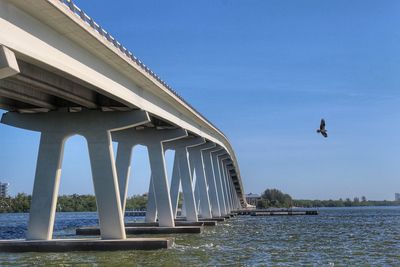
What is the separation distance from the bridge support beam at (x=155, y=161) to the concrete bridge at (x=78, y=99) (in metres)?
0.09

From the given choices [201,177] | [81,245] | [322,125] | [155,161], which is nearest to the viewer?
[322,125]

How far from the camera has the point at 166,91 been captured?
140 ft

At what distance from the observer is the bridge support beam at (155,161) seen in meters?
49.4

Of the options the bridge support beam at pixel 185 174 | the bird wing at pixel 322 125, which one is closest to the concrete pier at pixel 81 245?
the bird wing at pixel 322 125

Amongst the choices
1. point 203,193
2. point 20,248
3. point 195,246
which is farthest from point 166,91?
point 203,193

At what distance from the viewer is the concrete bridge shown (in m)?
21.4

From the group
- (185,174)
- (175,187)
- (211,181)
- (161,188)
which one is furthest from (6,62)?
(211,181)

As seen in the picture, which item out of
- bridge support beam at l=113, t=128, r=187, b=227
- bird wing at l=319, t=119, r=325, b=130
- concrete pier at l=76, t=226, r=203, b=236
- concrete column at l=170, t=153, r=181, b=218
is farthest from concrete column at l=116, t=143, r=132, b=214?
bird wing at l=319, t=119, r=325, b=130

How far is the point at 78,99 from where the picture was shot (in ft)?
109

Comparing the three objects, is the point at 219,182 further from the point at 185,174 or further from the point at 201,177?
the point at 185,174

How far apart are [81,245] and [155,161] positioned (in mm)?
19416

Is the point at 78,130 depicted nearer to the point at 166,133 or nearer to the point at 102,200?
the point at 102,200

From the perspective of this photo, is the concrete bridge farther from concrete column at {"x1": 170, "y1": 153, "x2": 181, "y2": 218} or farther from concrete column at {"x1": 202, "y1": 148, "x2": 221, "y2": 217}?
concrete column at {"x1": 202, "y1": 148, "x2": 221, "y2": 217}

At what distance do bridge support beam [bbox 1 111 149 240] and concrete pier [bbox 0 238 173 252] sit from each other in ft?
4.94
